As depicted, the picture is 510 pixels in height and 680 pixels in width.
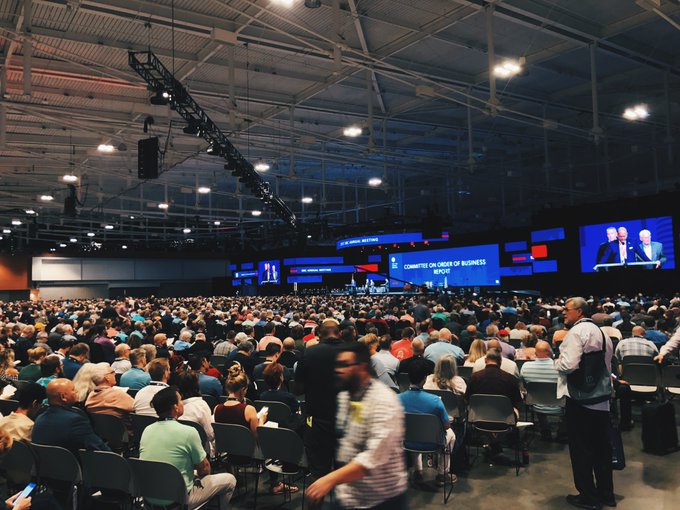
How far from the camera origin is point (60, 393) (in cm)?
368

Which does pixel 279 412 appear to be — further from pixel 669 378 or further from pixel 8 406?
pixel 669 378

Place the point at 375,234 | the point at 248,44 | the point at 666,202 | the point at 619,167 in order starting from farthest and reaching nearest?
the point at 375,234 → the point at 619,167 → the point at 666,202 → the point at 248,44

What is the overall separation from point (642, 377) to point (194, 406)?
205 inches

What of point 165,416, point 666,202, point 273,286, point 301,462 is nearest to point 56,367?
point 165,416

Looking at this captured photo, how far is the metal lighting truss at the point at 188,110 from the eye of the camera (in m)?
10.3

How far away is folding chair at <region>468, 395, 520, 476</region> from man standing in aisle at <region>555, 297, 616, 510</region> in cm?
77

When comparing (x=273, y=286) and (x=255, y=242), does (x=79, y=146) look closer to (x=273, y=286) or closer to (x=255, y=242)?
(x=255, y=242)

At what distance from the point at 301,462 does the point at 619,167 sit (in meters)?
25.4

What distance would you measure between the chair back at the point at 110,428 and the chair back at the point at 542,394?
12.9ft

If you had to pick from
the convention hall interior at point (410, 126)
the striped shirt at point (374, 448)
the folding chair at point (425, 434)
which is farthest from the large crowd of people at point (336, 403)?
the convention hall interior at point (410, 126)

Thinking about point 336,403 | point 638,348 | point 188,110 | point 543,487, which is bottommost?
point 543,487

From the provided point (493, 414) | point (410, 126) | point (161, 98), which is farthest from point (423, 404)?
point (410, 126)

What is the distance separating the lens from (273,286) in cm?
3716

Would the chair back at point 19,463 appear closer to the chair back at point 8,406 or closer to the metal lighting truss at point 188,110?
the chair back at point 8,406
